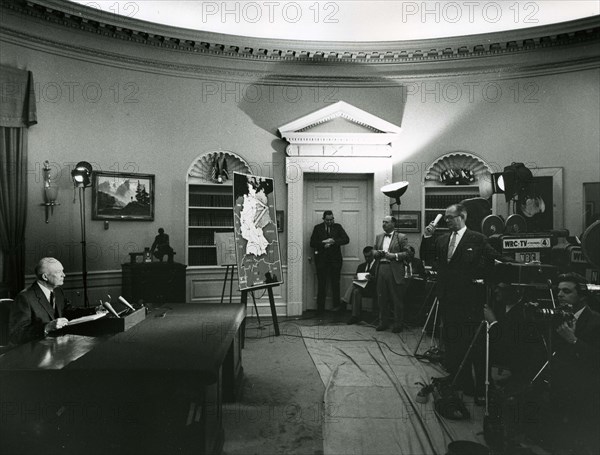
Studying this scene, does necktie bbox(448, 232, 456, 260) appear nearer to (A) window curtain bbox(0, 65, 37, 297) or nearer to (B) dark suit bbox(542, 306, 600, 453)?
(B) dark suit bbox(542, 306, 600, 453)

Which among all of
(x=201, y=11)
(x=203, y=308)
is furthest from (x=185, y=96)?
(x=203, y=308)

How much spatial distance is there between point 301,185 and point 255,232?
2381 millimetres

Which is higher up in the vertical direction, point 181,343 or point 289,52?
point 289,52

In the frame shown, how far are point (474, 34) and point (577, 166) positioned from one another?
268 cm

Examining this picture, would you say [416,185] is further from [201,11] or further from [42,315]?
[42,315]

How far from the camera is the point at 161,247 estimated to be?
690cm

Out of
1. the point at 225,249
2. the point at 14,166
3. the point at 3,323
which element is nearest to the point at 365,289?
the point at 225,249

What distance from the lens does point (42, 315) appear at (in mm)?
3494

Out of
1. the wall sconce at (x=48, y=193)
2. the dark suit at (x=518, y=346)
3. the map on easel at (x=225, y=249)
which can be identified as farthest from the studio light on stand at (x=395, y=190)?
the wall sconce at (x=48, y=193)

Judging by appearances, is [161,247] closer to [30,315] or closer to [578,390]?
A: [30,315]

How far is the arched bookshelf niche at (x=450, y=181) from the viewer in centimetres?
795

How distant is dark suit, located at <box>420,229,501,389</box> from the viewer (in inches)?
171

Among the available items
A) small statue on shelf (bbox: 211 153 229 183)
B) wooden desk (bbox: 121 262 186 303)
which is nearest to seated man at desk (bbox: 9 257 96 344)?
wooden desk (bbox: 121 262 186 303)

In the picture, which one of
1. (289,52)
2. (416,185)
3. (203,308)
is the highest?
(289,52)
